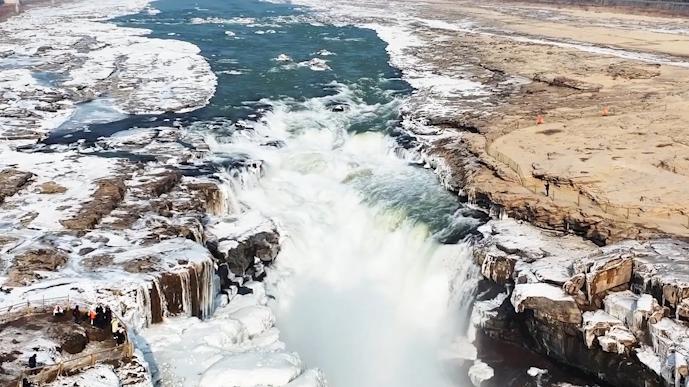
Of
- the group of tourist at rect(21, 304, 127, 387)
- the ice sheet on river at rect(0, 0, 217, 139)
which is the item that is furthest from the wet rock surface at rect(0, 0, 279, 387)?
the group of tourist at rect(21, 304, 127, 387)

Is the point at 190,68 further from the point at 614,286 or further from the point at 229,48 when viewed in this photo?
the point at 614,286

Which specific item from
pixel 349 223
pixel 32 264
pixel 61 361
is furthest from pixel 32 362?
pixel 349 223

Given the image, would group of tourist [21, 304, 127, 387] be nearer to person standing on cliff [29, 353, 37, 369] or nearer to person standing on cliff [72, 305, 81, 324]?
person standing on cliff [72, 305, 81, 324]

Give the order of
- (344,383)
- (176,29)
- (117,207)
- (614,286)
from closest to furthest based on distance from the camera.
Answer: (614,286), (344,383), (117,207), (176,29)

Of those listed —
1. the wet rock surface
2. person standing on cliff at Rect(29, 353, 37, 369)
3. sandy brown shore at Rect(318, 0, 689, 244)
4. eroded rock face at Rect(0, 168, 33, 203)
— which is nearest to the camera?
person standing on cliff at Rect(29, 353, 37, 369)

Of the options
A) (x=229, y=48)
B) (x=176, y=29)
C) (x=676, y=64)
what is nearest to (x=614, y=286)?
(x=676, y=64)

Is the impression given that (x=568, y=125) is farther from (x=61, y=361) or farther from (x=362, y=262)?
(x=61, y=361)
